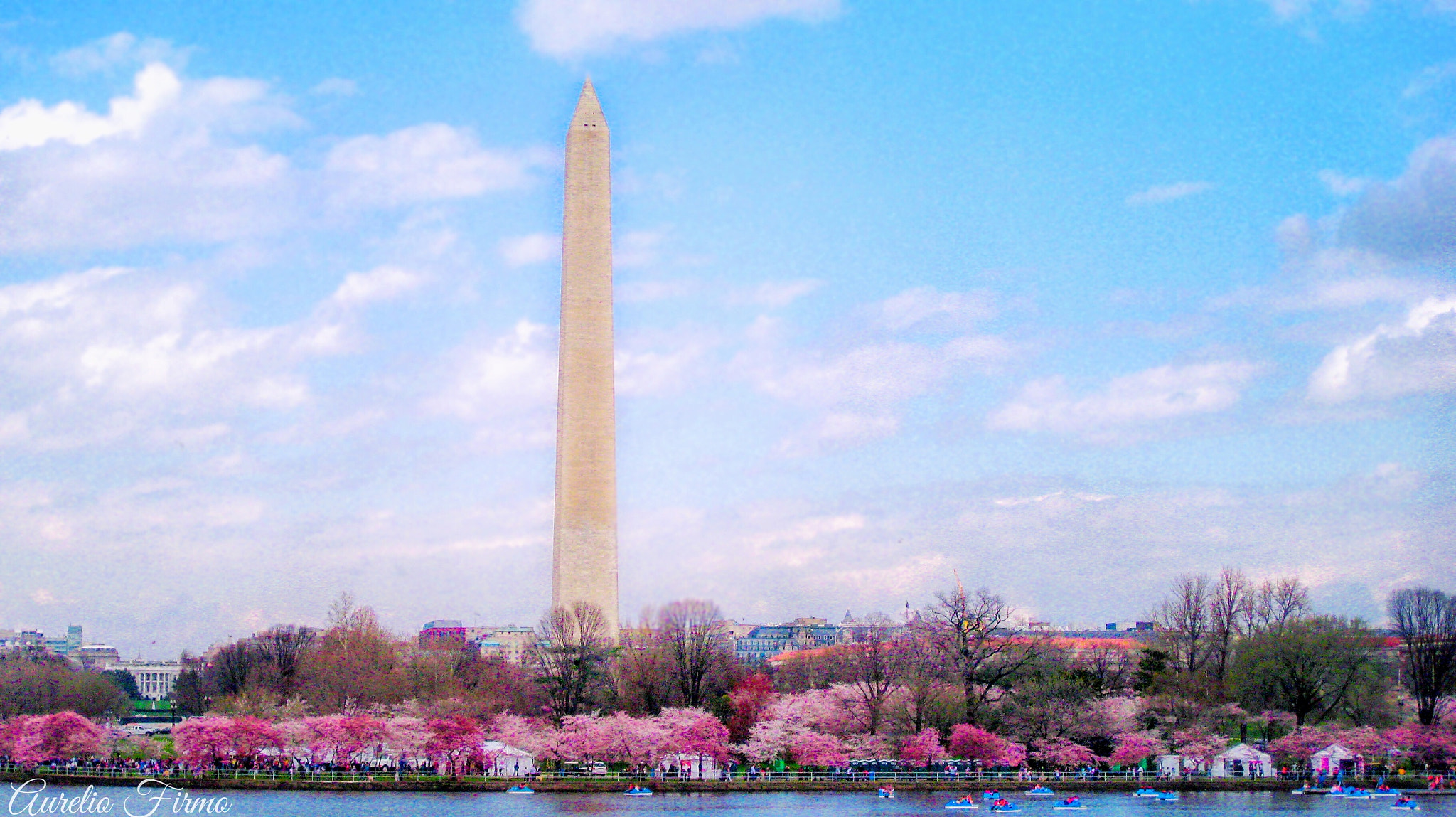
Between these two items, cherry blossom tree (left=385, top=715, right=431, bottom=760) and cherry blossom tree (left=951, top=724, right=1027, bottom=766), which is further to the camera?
cherry blossom tree (left=385, top=715, right=431, bottom=760)

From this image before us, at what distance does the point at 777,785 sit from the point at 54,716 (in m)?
26.5

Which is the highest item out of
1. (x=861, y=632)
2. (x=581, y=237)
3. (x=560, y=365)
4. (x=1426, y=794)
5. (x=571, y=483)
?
(x=581, y=237)

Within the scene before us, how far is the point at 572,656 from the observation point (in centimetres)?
6456

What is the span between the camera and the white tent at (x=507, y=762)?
57625mm

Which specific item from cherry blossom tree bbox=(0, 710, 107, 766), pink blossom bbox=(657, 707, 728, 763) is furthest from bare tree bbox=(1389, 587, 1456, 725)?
cherry blossom tree bbox=(0, 710, 107, 766)

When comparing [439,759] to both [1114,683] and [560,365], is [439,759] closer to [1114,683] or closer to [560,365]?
[560,365]

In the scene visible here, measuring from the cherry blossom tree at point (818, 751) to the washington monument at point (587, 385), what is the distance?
1280 cm

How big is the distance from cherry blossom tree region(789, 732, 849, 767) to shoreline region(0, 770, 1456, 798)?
1.57 meters

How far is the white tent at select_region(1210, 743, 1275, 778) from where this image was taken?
59.5 meters

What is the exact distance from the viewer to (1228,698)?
206ft

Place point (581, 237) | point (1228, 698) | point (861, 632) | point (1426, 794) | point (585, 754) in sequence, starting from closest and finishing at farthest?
1. point (1426, 794)
2. point (585, 754)
3. point (1228, 698)
4. point (581, 237)
5. point (861, 632)

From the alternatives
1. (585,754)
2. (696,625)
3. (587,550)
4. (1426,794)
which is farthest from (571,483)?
(1426,794)

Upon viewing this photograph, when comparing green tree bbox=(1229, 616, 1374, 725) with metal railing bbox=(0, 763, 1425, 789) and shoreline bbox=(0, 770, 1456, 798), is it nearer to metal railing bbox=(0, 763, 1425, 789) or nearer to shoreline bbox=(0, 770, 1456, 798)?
metal railing bbox=(0, 763, 1425, 789)

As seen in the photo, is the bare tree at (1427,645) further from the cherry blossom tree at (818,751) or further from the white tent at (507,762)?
the white tent at (507,762)
